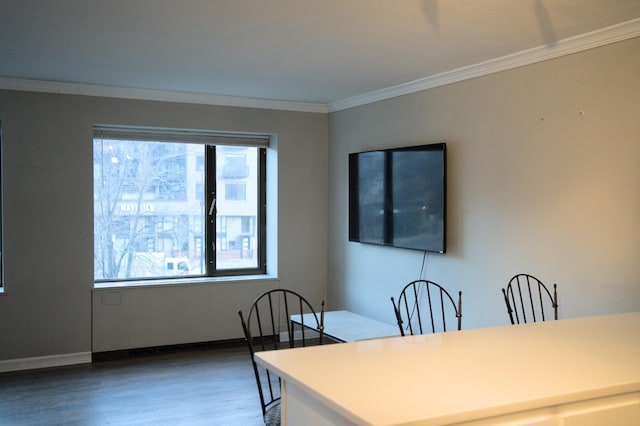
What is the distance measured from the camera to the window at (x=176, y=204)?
5.65m

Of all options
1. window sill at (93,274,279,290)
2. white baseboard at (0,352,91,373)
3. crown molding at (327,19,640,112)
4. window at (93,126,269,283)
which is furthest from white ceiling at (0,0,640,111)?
white baseboard at (0,352,91,373)

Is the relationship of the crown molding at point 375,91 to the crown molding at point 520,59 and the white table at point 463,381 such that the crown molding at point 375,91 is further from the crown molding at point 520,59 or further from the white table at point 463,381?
the white table at point 463,381

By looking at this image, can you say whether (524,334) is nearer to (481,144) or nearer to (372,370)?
(372,370)

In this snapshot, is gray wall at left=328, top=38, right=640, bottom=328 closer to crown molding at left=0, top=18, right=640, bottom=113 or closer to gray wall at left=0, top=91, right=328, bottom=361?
crown molding at left=0, top=18, right=640, bottom=113

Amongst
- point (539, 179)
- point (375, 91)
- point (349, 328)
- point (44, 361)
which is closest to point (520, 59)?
point (539, 179)

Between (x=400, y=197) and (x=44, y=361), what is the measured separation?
3451 mm

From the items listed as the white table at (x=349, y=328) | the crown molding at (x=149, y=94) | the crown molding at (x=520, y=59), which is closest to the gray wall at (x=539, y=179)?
the crown molding at (x=520, y=59)

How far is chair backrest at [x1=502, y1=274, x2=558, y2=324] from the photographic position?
12.4 ft

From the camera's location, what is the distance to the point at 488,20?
3.28 metres

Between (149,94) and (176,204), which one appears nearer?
(149,94)

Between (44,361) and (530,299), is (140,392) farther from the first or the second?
(530,299)

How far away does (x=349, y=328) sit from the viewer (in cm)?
447

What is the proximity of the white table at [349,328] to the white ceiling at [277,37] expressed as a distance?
1902mm

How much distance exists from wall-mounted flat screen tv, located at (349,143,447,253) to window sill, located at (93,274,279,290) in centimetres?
112
